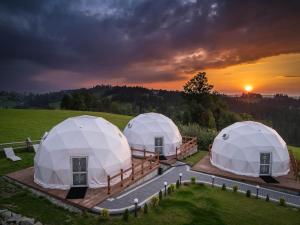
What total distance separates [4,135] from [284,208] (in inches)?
1011

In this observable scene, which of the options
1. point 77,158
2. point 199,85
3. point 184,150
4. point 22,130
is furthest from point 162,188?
point 199,85

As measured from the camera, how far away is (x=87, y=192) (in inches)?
461

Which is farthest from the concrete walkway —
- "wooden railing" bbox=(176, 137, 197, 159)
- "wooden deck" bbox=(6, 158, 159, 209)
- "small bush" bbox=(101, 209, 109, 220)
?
"wooden railing" bbox=(176, 137, 197, 159)

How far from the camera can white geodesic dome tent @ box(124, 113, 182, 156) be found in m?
19.3

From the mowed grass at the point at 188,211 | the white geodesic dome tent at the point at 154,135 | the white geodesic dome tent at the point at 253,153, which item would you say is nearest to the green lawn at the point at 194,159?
the white geodesic dome tent at the point at 154,135

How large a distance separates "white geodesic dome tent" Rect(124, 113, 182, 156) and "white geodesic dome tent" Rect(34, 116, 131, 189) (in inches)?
229

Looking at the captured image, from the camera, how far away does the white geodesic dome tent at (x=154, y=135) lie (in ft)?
63.4

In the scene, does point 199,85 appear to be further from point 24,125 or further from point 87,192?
point 87,192

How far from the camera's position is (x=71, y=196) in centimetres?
1119

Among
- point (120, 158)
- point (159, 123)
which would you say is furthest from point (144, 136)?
point (120, 158)

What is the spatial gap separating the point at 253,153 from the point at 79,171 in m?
10.6

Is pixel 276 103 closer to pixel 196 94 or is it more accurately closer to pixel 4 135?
pixel 196 94

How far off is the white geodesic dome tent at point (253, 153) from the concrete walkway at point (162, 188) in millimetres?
1374

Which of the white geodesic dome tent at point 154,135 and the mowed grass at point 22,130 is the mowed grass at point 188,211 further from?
the white geodesic dome tent at point 154,135
